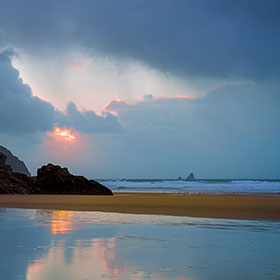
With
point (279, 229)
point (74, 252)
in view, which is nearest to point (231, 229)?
point (279, 229)

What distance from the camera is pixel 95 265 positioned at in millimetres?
6426

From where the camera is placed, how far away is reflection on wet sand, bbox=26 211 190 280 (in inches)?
226

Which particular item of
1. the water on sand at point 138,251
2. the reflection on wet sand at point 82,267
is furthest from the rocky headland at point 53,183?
the reflection on wet sand at point 82,267

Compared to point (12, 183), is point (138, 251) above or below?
→ below

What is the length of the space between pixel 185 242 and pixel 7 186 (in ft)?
98.7

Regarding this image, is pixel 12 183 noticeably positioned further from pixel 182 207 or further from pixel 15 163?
pixel 15 163

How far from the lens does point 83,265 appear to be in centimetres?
643

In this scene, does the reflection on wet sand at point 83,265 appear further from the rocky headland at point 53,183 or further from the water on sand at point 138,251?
the rocky headland at point 53,183

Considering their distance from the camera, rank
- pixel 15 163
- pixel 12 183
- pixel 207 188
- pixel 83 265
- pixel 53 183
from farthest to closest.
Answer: pixel 15 163 → pixel 207 188 → pixel 53 183 → pixel 12 183 → pixel 83 265

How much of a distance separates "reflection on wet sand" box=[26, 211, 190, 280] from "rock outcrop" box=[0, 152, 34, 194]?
94.5 feet

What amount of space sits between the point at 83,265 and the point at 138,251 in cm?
156

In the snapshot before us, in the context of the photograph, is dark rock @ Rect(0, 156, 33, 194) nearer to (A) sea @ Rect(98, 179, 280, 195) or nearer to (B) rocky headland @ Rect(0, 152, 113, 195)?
(B) rocky headland @ Rect(0, 152, 113, 195)

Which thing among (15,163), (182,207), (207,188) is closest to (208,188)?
(207,188)

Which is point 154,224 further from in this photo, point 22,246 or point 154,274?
point 154,274
